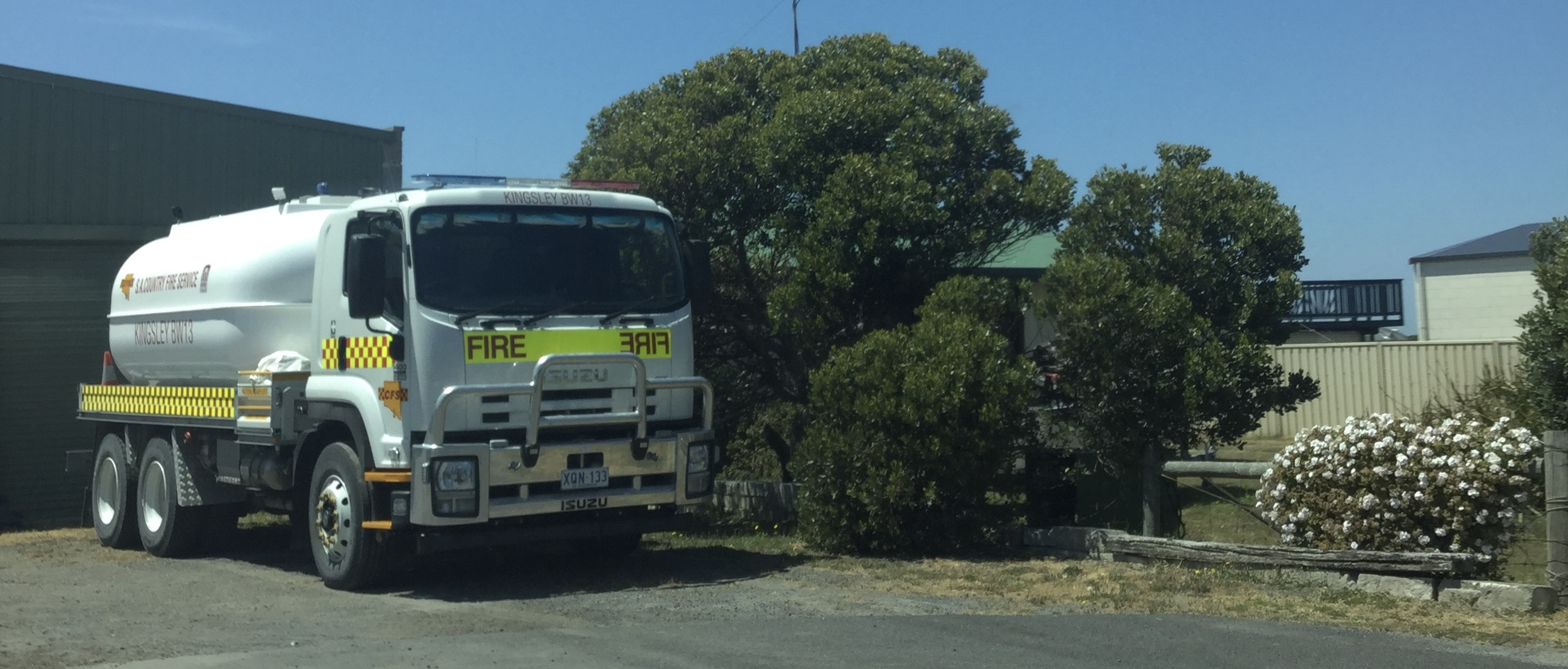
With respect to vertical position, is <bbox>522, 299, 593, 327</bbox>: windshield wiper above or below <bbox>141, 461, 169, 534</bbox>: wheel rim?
above

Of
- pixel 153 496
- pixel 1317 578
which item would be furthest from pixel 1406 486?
pixel 153 496

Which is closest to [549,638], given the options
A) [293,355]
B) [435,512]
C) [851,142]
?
[435,512]

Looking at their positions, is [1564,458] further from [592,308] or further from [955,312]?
[592,308]

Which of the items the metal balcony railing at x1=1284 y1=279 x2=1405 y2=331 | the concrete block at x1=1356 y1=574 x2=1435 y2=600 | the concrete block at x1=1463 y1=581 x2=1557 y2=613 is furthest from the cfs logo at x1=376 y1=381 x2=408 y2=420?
the metal balcony railing at x1=1284 y1=279 x2=1405 y2=331

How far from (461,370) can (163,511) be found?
5.05m

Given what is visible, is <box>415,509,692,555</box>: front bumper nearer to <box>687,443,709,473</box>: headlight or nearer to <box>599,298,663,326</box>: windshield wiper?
<box>687,443,709,473</box>: headlight

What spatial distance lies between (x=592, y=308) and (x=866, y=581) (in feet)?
9.63

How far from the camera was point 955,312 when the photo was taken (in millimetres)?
12766

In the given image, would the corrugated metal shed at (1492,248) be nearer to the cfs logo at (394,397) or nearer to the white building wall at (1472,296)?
the white building wall at (1472,296)

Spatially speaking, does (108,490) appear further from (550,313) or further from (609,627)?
(609,627)

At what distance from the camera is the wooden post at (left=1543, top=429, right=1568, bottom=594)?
8789 mm

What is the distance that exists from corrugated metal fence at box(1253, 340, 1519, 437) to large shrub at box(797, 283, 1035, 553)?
41.0 feet

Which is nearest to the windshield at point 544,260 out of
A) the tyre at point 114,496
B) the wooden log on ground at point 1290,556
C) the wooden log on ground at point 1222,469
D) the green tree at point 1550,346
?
the wooden log on ground at point 1290,556

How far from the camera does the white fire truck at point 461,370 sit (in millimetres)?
9984
